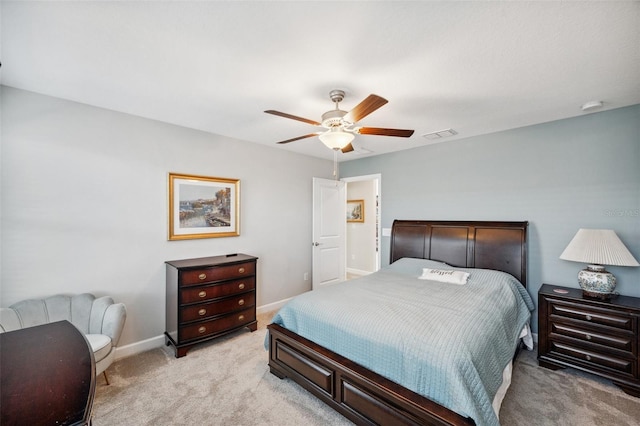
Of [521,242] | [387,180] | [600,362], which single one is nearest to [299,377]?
[600,362]

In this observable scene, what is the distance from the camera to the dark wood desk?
78 centimetres

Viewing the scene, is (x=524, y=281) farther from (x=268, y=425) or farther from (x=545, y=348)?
(x=268, y=425)

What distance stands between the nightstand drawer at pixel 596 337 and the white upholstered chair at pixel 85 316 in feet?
13.5

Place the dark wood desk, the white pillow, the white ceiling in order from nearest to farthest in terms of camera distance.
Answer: the dark wood desk → the white ceiling → the white pillow

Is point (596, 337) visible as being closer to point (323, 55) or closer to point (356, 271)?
point (323, 55)

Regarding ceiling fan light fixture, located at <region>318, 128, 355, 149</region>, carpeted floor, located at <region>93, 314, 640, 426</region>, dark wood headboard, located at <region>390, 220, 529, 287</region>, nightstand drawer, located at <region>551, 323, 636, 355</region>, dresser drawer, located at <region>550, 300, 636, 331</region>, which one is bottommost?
carpeted floor, located at <region>93, 314, 640, 426</region>

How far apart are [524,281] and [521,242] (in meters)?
0.46

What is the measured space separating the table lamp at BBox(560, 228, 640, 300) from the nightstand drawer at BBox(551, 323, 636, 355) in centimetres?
34

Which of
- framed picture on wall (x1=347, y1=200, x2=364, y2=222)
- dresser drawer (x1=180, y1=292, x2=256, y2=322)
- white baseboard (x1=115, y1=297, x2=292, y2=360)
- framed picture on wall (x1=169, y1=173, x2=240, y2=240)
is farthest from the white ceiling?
framed picture on wall (x1=347, y1=200, x2=364, y2=222)

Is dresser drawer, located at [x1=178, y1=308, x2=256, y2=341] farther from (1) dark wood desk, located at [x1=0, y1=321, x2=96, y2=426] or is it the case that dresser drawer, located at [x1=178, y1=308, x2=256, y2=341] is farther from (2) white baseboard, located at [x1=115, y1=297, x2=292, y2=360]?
(1) dark wood desk, located at [x1=0, y1=321, x2=96, y2=426]

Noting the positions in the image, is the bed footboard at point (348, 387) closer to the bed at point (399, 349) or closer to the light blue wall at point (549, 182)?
the bed at point (399, 349)

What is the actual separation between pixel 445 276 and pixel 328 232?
2310mm

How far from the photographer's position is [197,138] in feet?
11.2

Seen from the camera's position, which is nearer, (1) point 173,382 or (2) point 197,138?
(1) point 173,382
